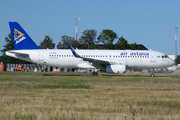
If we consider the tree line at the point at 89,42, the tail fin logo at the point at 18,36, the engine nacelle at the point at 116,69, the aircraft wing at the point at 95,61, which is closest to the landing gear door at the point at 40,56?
the tail fin logo at the point at 18,36

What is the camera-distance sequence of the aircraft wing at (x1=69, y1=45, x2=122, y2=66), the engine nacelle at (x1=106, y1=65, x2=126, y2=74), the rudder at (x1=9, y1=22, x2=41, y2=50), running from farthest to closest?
the rudder at (x1=9, y1=22, x2=41, y2=50), the engine nacelle at (x1=106, y1=65, x2=126, y2=74), the aircraft wing at (x1=69, y1=45, x2=122, y2=66)

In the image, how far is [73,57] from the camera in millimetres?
30516

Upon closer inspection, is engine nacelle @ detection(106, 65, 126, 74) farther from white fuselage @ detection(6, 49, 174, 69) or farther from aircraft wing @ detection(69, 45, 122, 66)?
white fuselage @ detection(6, 49, 174, 69)

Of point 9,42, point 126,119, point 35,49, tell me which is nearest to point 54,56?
point 35,49

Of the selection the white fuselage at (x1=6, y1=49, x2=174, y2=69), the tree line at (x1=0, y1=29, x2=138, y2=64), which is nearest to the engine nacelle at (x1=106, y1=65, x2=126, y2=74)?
the white fuselage at (x1=6, y1=49, x2=174, y2=69)

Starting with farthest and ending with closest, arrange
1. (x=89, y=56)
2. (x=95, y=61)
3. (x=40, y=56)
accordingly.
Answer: (x=89, y=56)
(x=40, y=56)
(x=95, y=61)

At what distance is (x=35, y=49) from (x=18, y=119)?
25289 millimetres

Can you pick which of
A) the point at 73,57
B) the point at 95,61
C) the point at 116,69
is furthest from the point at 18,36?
the point at 116,69

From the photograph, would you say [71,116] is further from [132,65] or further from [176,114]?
[132,65]

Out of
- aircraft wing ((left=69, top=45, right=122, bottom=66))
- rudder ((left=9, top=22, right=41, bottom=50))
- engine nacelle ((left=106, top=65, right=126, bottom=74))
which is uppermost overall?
rudder ((left=9, top=22, right=41, bottom=50))

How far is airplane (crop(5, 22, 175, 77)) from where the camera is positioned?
99.2 ft

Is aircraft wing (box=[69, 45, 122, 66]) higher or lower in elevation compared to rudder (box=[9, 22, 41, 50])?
lower

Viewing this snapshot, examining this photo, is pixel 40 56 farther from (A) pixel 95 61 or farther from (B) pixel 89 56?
(A) pixel 95 61

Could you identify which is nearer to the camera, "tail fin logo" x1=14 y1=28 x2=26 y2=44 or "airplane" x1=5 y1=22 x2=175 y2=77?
"airplane" x1=5 y1=22 x2=175 y2=77
